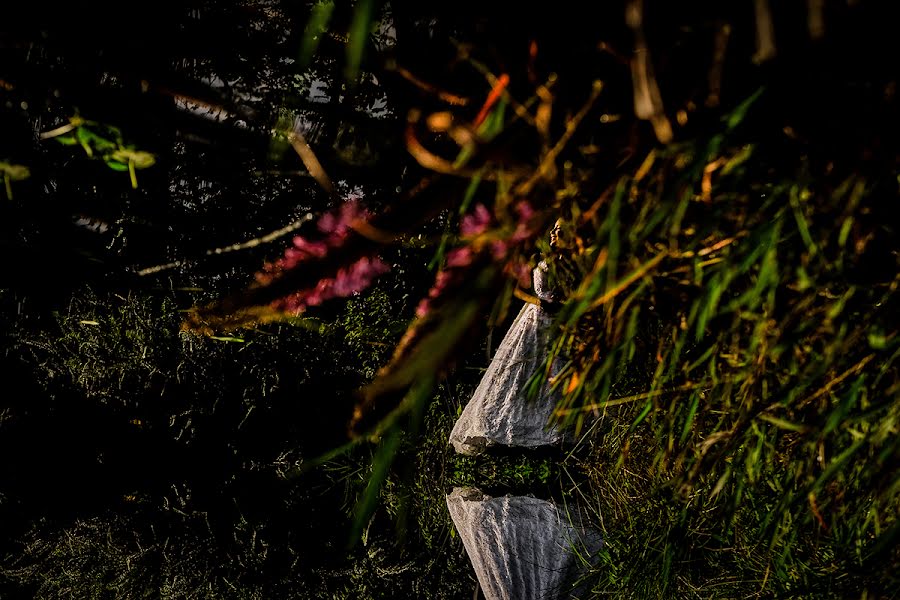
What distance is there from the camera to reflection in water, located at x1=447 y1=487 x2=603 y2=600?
1570 millimetres

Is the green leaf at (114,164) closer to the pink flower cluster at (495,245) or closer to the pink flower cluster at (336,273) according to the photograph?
the pink flower cluster at (336,273)

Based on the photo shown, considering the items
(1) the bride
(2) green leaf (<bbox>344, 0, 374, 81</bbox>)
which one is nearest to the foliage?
(2) green leaf (<bbox>344, 0, 374, 81</bbox>)

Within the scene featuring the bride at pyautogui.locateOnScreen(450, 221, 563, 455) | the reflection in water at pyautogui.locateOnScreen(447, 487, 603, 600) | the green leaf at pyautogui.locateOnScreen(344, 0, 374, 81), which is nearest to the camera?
the green leaf at pyautogui.locateOnScreen(344, 0, 374, 81)

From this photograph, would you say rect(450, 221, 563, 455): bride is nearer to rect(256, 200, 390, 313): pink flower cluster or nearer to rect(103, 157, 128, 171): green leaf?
rect(256, 200, 390, 313): pink flower cluster

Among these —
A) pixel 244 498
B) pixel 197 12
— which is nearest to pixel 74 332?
pixel 244 498

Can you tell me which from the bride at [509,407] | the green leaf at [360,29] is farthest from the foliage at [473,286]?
the bride at [509,407]

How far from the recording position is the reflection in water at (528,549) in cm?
157

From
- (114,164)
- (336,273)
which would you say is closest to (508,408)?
(336,273)

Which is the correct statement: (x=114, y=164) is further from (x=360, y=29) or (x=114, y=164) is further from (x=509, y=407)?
(x=509, y=407)

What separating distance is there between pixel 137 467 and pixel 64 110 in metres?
1.25

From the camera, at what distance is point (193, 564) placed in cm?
177

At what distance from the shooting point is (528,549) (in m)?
1.58

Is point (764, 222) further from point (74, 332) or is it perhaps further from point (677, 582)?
point (74, 332)

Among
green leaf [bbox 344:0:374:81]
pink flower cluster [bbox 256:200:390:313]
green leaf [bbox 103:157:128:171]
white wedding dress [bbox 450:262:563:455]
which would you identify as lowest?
white wedding dress [bbox 450:262:563:455]
